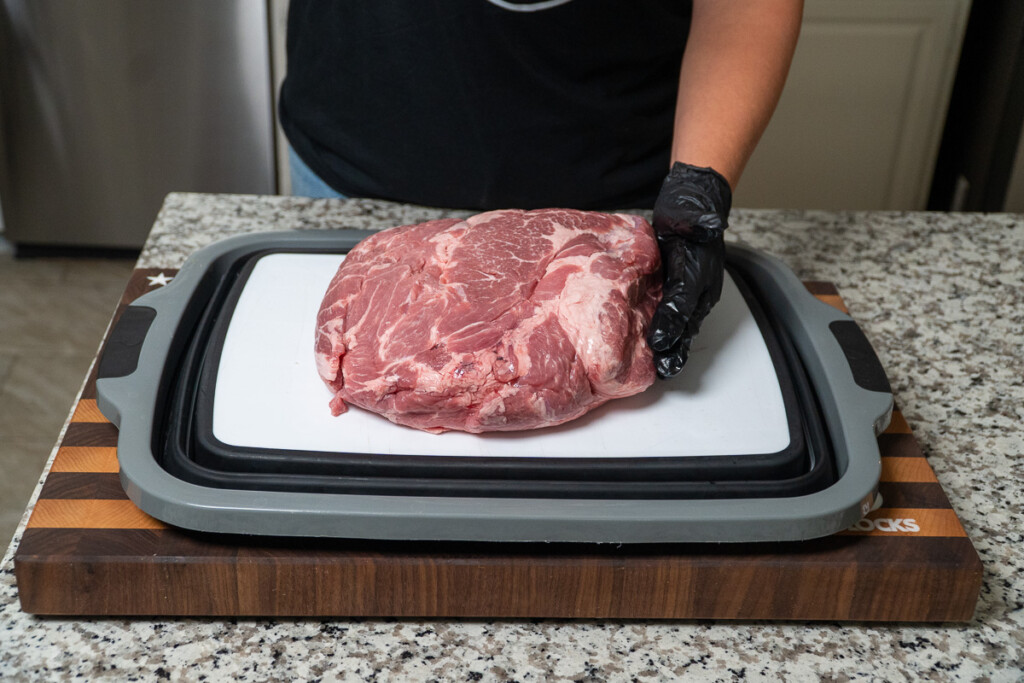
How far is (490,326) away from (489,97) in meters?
0.64

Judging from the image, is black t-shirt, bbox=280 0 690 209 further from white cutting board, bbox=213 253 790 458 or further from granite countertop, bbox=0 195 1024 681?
granite countertop, bbox=0 195 1024 681

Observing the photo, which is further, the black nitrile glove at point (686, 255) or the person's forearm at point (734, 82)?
the person's forearm at point (734, 82)

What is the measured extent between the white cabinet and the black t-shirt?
1.62 meters

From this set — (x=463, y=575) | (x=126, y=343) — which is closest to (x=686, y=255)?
(x=463, y=575)

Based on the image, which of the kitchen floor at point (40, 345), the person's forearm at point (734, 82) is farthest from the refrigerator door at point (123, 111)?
the person's forearm at point (734, 82)

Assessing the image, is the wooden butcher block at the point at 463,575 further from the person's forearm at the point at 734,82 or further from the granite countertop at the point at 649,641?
the person's forearm at the point at 734,82

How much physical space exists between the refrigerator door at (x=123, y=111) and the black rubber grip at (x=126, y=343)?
81.9 inches

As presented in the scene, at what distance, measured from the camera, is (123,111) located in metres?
2.99

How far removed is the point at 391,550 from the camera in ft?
2.64

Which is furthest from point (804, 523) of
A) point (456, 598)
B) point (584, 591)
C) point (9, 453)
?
point (9, 453)

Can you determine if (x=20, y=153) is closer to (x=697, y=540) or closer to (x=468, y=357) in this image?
(x=468, y=357)

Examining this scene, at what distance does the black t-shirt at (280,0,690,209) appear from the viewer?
4.47 ft

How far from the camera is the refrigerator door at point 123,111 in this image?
2836 mm

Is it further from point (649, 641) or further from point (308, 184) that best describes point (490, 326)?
point (308, 184)
